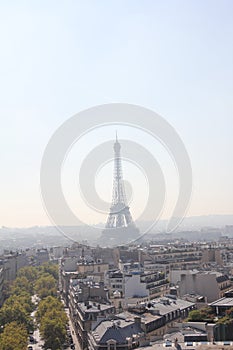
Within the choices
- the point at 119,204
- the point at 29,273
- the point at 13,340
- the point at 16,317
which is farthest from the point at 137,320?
the point at 119,204

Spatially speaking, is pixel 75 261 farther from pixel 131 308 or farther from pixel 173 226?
pixel 173 226

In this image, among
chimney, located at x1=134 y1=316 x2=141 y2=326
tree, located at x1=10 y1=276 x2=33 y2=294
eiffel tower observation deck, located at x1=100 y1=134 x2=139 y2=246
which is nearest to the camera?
chimney, located at x1=134 y1=316 x2=141 y2=326

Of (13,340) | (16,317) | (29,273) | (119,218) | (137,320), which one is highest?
(119,218)

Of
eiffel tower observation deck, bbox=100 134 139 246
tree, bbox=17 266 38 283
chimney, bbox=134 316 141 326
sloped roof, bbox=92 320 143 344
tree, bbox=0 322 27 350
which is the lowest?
tree, bbox=0 322 27 350

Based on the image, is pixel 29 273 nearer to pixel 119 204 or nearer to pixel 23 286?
pixel 23 286

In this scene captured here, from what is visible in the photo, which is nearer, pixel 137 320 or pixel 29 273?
pixel 137 320

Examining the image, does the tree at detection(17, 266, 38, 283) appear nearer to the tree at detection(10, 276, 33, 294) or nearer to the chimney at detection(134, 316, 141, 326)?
the tree at detection(10, 276, 33, 294)

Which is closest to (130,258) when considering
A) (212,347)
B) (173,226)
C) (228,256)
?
(228,256)

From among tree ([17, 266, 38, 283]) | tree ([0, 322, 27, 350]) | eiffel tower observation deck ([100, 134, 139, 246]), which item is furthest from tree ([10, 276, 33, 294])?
eiffel tower observation deck ([100, 134, 139, 246])
